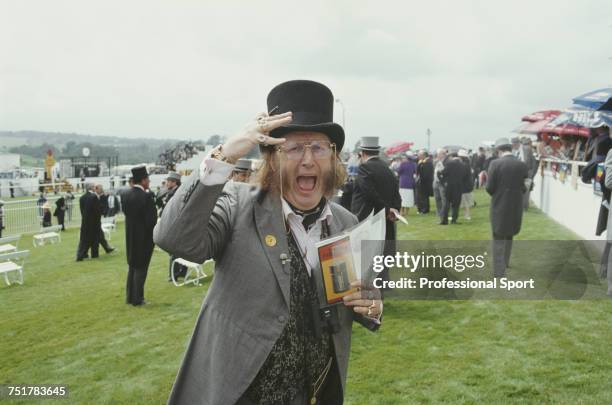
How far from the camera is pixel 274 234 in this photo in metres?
1.85

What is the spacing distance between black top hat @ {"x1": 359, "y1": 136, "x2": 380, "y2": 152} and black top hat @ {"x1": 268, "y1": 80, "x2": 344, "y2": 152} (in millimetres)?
4619

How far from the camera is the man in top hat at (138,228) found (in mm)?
7445

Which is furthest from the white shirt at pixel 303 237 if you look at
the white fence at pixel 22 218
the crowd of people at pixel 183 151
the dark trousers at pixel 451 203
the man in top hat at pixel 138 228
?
the crowd of people at pixel 183 151

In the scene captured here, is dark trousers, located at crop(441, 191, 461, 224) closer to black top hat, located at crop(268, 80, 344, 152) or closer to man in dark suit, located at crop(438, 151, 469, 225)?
man in dark suit, located at crop(438, 151, 469, 225)

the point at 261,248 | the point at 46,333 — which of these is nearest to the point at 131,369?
the point at 46,333

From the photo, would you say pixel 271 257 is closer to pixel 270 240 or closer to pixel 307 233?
pixel 270 240

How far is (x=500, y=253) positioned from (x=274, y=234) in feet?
21.9

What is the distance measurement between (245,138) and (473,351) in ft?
14.2

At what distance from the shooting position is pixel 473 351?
502cm

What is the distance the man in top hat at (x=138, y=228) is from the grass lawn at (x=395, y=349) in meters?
0.52

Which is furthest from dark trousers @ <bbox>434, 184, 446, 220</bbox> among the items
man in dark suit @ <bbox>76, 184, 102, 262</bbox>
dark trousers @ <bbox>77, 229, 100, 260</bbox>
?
dark trousers @ <bbox>77, 229, 100, 260</bbox>

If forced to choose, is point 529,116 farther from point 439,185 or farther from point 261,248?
point 261,248

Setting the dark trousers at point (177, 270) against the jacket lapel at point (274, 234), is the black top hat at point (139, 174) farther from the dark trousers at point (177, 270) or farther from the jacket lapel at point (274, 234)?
the jacket lapel at point (274, 234)

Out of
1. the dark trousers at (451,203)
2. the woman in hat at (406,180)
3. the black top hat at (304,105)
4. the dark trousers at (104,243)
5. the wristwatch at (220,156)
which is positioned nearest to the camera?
the wristwatch at (220,156)
